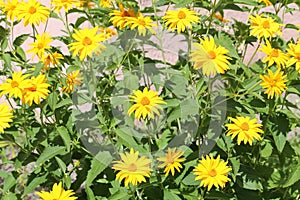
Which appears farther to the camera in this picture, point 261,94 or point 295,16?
point 295,16

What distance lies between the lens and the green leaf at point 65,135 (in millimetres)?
1747

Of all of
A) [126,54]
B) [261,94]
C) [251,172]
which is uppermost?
[126,54]

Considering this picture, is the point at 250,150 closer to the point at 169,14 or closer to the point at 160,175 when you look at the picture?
the point at 160,175

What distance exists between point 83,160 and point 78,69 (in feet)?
1.21

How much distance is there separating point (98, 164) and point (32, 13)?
0.53 meters

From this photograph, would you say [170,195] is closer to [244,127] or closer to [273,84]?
[244,127]

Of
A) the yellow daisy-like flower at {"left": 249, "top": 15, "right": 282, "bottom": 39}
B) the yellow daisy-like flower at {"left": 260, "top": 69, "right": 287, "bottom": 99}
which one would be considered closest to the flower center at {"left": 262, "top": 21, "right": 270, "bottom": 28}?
the yellow daisy-like flower at {"left": 249, "top": 15, "right": 282, "bottom": 39}

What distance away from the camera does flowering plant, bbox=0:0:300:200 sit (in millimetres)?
1700

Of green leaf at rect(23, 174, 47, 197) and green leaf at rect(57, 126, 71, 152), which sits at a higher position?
green leaf at rect(57, 126, 71, 152)

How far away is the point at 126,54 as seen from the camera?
5.75 ft

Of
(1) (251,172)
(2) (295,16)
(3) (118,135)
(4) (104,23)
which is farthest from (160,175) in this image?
(2) (295,16)

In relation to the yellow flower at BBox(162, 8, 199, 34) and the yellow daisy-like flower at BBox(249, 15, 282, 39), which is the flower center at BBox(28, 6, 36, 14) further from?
the yellow daisy-like flower at BBox(249, 15, 282, 39)

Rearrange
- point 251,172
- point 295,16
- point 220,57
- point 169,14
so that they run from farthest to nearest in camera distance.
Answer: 1. point 295,16
2. point 251,172
3. point 169,14
4. point 220,57

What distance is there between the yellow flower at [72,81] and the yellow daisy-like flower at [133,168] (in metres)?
0.32
